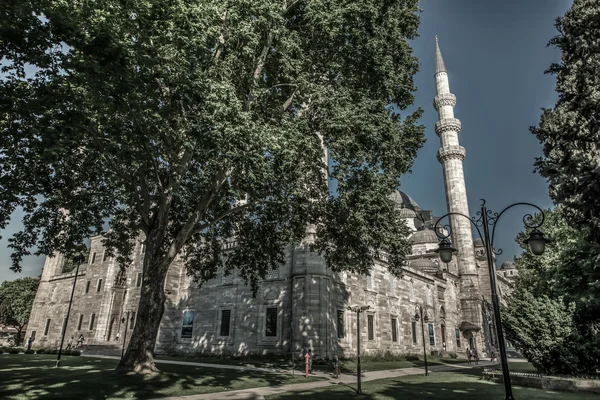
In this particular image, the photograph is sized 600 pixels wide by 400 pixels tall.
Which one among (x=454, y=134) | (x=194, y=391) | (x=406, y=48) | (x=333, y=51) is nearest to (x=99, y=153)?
(x=194, y=391)

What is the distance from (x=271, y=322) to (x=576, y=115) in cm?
2144

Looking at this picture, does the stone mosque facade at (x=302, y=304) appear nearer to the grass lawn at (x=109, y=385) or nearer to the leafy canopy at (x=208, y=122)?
the leafy canopy at (x=208, y=122)

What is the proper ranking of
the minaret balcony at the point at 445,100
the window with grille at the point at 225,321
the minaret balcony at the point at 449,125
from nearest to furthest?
the window with grille at the point at 225,321
the minaret balcony at the point at 449,125
the minaret balcony at the point at 445,100

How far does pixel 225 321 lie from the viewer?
2895cm

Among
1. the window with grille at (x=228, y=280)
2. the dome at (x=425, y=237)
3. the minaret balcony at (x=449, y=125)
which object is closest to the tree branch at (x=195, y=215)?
the window with grille at (x=228, y=280)

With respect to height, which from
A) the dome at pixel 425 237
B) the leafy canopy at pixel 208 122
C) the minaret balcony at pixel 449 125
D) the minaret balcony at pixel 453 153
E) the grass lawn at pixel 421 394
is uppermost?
the minaret balcony at pixel 449 125

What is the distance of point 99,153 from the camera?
1318 cm

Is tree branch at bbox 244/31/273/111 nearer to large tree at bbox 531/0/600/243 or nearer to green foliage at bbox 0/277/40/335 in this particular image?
large tree at bbox 531/0/600/243

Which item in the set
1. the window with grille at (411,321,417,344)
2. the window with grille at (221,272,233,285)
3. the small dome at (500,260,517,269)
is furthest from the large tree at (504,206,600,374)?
the small dome at (500,260,517,269)

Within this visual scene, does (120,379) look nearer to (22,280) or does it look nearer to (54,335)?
(54,335)

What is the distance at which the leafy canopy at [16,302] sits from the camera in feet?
185

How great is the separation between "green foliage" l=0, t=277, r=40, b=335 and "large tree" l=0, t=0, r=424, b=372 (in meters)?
52.5

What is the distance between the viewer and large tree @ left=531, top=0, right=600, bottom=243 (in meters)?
10.5

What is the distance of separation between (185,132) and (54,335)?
1887 inches
